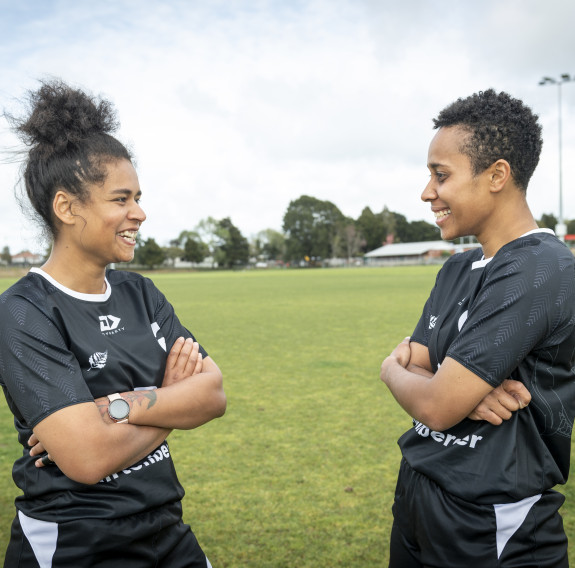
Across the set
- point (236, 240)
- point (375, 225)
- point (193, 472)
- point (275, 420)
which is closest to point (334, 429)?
point (275, 420)

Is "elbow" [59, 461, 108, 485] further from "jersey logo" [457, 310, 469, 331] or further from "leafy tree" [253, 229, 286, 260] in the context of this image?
"leafy tree" [253, 229, 286, 260]

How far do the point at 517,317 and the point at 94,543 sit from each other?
5.22 feet

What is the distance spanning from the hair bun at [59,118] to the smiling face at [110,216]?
0.17 metres

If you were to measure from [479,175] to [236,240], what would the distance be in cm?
10166

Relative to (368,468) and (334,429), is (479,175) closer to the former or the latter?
(368,468)

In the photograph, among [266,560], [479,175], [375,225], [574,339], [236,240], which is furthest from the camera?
[375,225]

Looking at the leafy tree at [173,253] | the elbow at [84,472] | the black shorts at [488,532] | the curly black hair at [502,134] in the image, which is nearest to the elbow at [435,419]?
the black shorts at [488,532]

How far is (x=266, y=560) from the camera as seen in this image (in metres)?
3.21

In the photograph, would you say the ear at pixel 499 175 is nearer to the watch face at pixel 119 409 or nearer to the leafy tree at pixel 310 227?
the watch face at pixel 119 409

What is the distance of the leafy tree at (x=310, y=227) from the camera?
351ft

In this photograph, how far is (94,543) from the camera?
185 centimetres

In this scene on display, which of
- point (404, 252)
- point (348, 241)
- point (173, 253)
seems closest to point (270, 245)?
point (348, 241)

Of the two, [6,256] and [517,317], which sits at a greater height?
[6,256]

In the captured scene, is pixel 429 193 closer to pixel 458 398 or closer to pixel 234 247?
pixel 458 398
